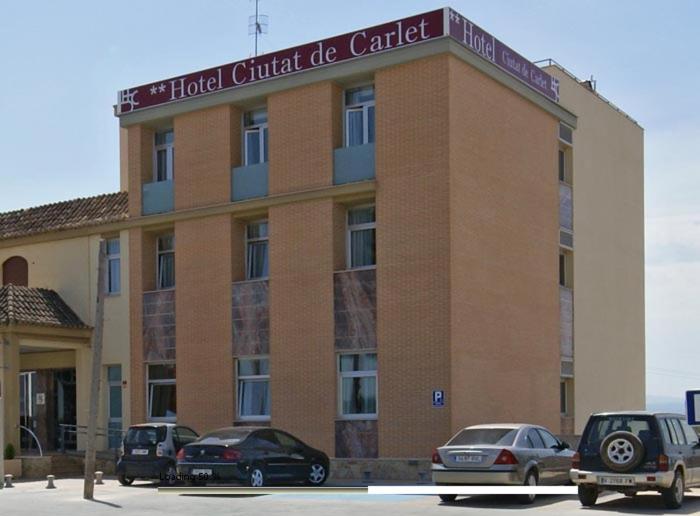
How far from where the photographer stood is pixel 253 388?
30094 mm

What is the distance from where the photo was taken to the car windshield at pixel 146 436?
25984 mm

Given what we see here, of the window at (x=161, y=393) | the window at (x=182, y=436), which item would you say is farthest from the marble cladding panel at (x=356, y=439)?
the window at (x=161, y=393)

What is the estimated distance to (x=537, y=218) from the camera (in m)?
31.1

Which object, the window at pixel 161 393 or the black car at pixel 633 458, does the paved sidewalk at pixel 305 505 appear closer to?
the black car at pixel 633 458

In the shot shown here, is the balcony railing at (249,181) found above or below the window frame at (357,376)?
above

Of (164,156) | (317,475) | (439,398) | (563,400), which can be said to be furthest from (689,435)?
(164,156)

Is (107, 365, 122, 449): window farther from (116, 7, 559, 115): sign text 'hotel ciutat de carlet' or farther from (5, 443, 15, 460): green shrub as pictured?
(116, 7, 559, 115): sign text 'hotel ciutat de carlet'

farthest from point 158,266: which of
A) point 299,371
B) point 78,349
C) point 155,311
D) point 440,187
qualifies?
point 440,187

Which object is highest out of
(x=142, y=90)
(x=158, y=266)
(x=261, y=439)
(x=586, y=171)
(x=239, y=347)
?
(x=142, y=90)

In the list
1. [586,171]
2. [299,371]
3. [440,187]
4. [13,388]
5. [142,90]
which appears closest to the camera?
[440,187]

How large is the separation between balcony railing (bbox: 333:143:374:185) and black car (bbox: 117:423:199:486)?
7.68m

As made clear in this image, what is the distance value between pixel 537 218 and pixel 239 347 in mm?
9135

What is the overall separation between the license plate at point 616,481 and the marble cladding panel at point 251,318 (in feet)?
42.4

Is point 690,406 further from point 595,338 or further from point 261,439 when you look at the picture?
point 595,338
